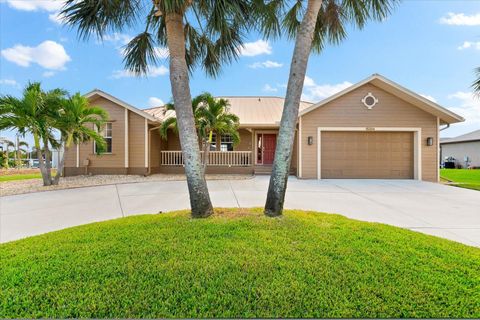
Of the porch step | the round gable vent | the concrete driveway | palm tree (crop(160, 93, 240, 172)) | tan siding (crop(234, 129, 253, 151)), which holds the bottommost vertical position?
the concrete driveway

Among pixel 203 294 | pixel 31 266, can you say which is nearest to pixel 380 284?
pixel 203 294

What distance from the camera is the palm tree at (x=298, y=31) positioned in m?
4.43

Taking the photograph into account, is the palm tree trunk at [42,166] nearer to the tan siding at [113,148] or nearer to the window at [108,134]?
the tan siding at [113,148]

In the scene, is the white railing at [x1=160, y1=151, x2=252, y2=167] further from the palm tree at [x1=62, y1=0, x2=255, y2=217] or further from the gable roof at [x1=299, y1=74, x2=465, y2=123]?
the palm tree at [x1=62, y1=0, x2=255, y2=217]

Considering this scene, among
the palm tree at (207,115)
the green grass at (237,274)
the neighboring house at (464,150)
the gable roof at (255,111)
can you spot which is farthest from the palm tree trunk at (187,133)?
the neighboring house at (464,150)

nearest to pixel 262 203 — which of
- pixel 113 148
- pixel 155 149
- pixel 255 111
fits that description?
pixel 155 149

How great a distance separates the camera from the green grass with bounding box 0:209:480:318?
2.17m

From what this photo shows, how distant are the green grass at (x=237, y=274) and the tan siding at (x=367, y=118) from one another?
28.7ft

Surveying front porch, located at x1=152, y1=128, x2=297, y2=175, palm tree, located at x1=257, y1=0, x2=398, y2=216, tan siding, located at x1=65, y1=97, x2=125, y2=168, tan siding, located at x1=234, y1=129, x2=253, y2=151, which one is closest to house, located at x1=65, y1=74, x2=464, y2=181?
tan siding, located at x1=65, y1=97, x2=125, y2=168

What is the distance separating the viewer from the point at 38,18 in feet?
26.1

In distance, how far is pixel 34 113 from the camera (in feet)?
30.2

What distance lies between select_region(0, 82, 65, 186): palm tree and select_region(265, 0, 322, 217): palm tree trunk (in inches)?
372

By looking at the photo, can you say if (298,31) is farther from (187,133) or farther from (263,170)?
(263,170)

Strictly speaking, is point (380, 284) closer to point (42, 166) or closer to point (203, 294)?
point (203, 294)
